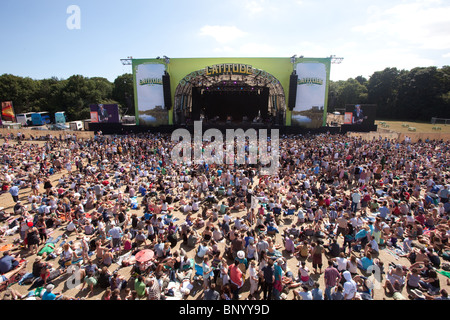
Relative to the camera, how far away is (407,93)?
47.5 metres

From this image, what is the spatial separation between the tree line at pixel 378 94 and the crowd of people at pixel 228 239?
126 feet

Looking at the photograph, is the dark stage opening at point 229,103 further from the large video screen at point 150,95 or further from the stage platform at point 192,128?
the large video screen at point 150,95

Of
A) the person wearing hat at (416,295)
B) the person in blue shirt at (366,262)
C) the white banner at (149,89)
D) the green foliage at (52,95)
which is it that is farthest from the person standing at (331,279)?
the green foliage at (52,95)

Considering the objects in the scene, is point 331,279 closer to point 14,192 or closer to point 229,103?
point 14,192

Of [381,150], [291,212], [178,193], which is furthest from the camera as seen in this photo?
[381,150]

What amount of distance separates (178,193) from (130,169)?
5053mm

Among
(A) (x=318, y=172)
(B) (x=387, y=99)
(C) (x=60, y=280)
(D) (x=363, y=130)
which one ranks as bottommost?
(C) (x=60, y=280)

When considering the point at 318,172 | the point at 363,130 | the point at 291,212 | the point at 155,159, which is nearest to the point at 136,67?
the point at 155,159

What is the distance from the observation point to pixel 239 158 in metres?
16.1

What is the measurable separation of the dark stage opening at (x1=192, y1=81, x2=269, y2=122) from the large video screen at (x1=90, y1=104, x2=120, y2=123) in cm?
925

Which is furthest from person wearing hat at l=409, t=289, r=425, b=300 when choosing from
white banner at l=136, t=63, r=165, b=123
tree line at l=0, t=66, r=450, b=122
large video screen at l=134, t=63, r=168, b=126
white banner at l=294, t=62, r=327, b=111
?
tree line at l=0, t=66, r=450, b=122

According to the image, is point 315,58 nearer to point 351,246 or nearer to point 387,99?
point 351,246

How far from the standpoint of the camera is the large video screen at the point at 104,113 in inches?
1110

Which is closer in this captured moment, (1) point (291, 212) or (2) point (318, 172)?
(1) point (291, 212)
